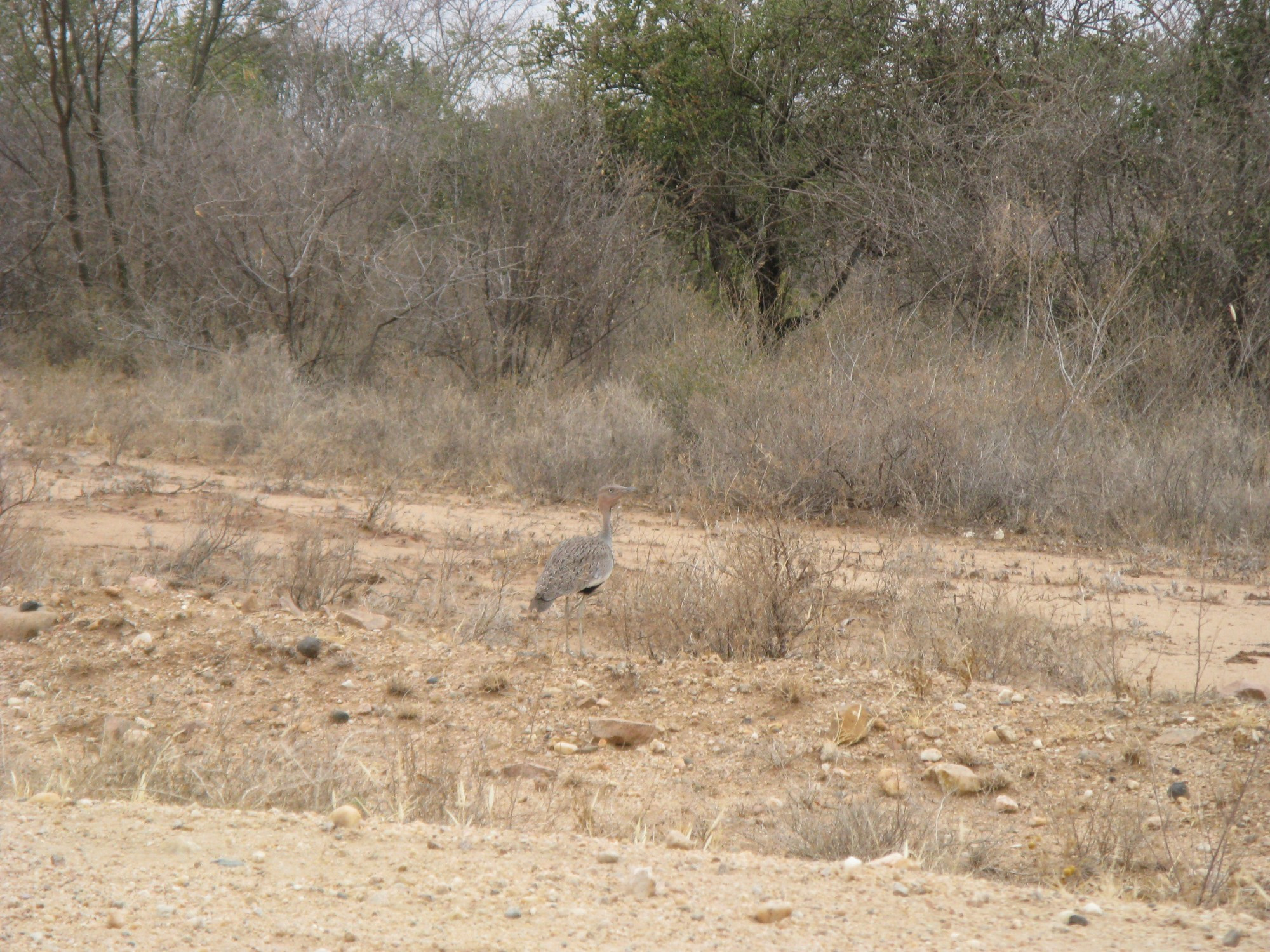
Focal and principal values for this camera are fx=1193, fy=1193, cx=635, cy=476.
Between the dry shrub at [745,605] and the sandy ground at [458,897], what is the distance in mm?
2568

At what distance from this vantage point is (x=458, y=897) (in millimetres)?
2896

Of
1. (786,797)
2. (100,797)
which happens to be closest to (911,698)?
(786,797)

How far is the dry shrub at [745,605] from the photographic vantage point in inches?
234

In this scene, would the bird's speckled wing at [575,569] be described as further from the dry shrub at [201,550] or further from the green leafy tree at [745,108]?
the green leafy tree at [745,108]

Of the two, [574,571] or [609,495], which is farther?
[609,495]

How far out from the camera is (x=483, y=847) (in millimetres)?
3281

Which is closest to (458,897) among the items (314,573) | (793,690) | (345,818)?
(345,818)

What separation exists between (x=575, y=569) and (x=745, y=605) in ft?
3.16

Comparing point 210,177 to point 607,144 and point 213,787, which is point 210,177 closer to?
point 607,144

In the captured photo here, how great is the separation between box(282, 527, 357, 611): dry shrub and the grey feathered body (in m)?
1.25

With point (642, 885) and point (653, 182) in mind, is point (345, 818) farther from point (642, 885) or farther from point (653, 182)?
point (653, 182)

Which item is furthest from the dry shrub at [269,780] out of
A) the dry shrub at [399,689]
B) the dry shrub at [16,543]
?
the dry shrub at [16,543]

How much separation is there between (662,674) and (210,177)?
12.4 metres

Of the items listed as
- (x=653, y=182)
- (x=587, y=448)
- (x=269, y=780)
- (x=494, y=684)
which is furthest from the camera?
(x=653, y=182)
